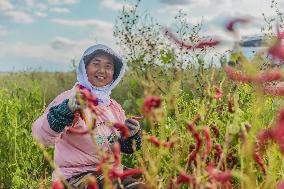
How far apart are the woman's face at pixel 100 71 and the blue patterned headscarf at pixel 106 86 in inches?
1.4

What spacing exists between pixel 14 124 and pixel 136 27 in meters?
2.67

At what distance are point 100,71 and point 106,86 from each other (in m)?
0.11

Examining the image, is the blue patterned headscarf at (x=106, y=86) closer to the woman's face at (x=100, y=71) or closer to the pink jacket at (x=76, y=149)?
the woman's face at (x=100, y=71)

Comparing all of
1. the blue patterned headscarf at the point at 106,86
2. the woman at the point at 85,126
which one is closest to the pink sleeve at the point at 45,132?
the woman at the point at 85,126

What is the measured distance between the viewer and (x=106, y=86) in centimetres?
443

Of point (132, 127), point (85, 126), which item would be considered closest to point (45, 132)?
point (85, 126)

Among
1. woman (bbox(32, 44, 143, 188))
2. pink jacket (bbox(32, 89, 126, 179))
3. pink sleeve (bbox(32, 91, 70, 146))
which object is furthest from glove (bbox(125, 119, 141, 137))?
pink sleeve (bbox(32, 91, 70, 146))

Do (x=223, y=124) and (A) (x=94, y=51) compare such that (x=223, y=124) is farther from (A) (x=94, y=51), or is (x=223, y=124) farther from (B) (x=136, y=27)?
(B) (x=136, y=27)

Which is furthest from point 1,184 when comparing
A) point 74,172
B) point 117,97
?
point 117,97

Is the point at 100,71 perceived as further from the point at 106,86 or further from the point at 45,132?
the point at 45,132

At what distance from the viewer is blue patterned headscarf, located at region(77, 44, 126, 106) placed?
14.3 feet

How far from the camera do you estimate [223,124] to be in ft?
15.5

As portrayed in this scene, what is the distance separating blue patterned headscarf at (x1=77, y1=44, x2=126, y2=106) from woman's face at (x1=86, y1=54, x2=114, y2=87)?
0.04 meters

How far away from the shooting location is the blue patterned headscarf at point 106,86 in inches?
172
